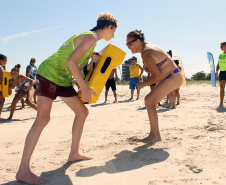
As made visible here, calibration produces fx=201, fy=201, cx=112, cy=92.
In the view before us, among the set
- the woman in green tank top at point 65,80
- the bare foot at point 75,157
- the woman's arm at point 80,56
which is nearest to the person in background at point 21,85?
the bare foot at point 75,157

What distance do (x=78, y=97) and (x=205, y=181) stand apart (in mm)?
1720

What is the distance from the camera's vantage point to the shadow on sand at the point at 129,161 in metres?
2.42

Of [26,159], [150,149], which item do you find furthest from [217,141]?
[26,159]

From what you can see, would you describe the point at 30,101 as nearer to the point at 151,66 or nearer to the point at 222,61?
the point at 151,66

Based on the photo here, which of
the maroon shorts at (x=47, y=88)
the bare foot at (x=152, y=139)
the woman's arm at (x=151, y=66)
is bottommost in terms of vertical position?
the bare foot at (x=152, y=139)

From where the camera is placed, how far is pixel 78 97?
262 cm

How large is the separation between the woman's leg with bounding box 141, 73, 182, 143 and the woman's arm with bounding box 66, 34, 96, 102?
4.43ft

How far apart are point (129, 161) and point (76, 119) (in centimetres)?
90

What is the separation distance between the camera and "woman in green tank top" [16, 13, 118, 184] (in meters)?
2.15

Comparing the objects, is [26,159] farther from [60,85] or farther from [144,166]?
[144,166]

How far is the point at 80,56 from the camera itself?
215 centimetres

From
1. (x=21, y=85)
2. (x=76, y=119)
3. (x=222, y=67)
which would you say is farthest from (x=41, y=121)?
(x=222, y=67)

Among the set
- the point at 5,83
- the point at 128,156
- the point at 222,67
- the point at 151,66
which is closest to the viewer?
the point at 128,156

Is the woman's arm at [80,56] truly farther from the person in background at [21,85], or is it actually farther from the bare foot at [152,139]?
the person in background at [21,85]
